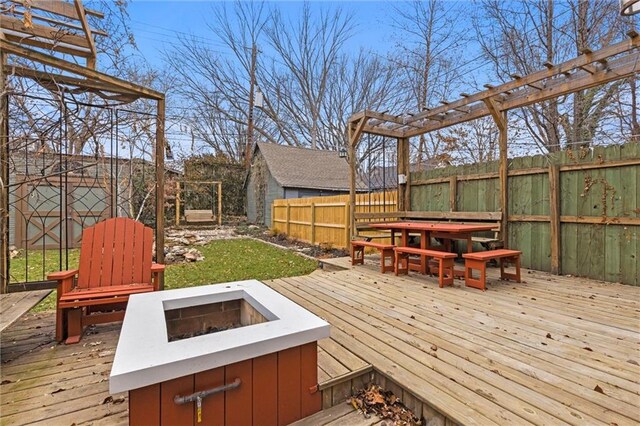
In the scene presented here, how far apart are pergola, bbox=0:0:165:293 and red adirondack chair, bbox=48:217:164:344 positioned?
2.48 ft

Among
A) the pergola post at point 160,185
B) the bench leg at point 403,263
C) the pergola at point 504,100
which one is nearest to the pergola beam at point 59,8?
the pergola post at point 160,185

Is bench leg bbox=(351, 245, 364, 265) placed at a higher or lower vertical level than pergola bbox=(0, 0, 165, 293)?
lower

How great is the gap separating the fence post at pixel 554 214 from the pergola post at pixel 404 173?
8.78 ft

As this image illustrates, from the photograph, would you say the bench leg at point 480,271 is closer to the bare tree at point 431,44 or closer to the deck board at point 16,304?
the deck board at point 16,304

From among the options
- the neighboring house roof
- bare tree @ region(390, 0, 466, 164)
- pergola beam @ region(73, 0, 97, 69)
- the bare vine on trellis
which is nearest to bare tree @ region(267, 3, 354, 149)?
the neighboring house roof

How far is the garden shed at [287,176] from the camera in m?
13.8

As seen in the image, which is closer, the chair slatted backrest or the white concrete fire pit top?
the white concrete fire pit top

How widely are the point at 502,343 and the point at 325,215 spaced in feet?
21.9

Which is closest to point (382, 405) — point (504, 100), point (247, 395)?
point (247, 395)

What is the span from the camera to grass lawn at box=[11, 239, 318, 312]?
5074mm

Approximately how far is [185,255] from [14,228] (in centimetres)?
532

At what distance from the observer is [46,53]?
116 inches

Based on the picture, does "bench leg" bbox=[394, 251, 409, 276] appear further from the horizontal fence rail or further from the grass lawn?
the grass lawn

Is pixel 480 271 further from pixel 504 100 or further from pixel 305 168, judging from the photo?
pixel 305 168
